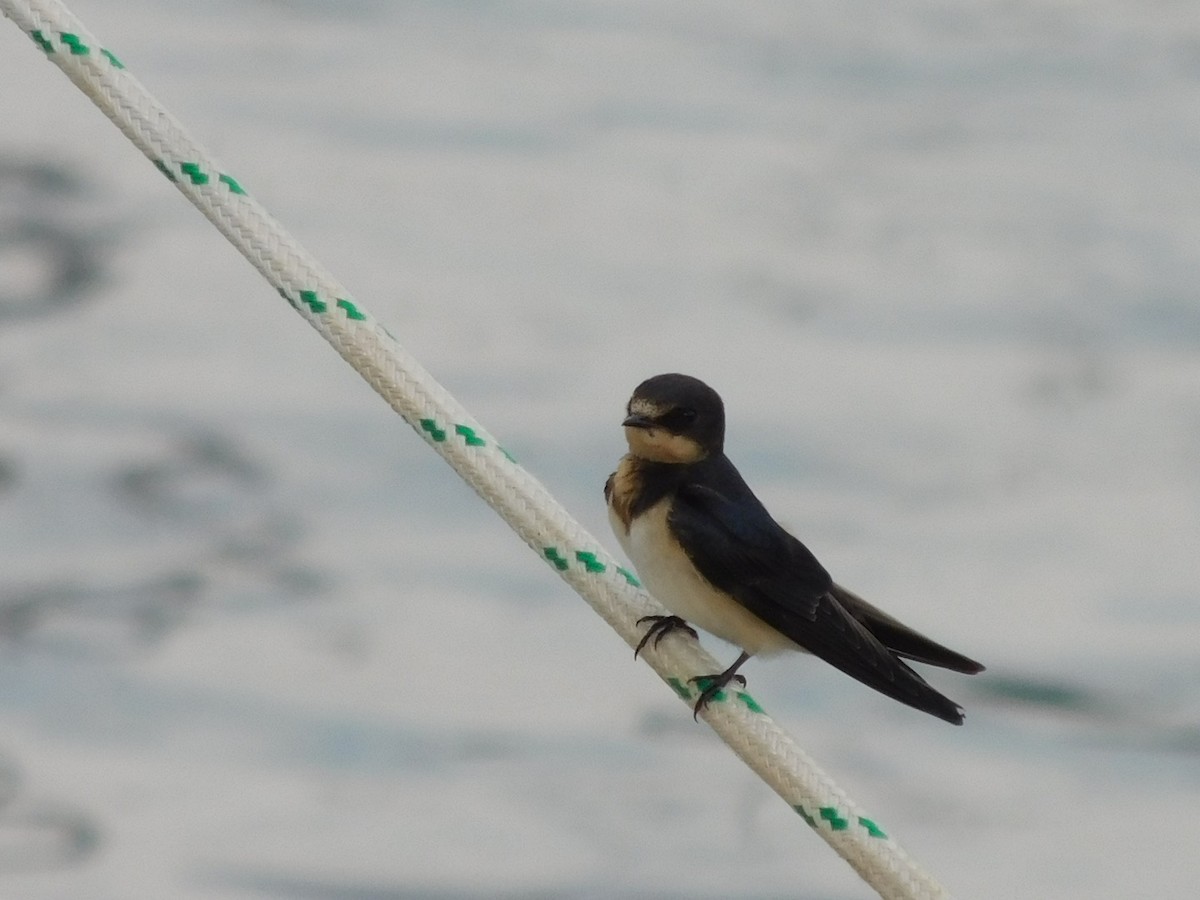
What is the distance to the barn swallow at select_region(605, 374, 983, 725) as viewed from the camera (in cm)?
153

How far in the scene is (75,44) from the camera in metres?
1.23

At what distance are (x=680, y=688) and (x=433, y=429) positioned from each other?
231mm

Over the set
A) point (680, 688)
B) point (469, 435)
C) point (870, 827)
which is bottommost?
point (870, 827)

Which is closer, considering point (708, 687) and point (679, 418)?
point (708, 687)

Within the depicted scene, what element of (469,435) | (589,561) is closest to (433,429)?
(469,435)

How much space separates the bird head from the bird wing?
1.0 inches

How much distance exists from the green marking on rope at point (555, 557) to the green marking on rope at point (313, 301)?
19 cm

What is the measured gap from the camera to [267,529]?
2877 mm

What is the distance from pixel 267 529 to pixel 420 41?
1316mm

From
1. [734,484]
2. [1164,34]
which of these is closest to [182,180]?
[734,484]

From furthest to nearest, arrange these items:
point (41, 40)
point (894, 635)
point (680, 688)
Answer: point (894, 635) → point (680, 688) → point (41, 40)

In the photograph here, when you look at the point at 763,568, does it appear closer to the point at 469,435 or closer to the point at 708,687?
the point at 708,687

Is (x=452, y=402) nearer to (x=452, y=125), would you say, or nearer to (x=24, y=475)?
(x=24, y=475)

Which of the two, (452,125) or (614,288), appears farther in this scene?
(452,125)
